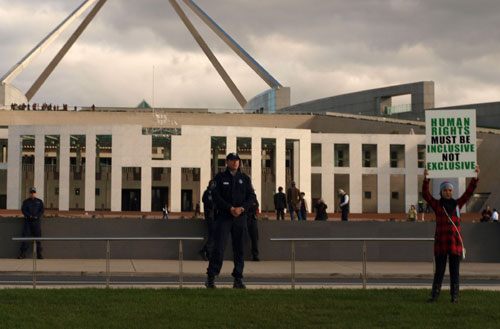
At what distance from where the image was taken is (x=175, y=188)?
54906 millimetres

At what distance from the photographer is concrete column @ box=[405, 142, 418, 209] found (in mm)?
→ 62312

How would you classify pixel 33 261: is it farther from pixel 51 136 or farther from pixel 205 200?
pixel 51 136

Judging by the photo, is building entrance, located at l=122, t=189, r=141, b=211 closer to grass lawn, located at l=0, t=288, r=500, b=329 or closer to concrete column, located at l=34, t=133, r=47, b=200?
concrete column, located at l=34, t=133, r=47, b=200

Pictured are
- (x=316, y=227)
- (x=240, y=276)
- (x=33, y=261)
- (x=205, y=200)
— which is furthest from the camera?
(x=316, y=227)

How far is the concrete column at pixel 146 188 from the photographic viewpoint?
179 ft

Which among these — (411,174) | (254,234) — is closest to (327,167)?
(411,174)

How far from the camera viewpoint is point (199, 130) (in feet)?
184

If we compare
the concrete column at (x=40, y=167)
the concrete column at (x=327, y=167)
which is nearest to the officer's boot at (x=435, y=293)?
the concrete column at (x=40, y=167)

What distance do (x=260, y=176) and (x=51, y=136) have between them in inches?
653

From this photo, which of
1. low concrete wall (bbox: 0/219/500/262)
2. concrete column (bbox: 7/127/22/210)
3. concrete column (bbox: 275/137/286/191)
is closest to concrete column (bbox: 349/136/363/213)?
concrete column (bbox: 275/137/286/191)

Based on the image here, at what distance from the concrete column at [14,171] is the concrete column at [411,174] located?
3097cm

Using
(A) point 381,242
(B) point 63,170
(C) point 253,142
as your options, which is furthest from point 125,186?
(A) point 381,242

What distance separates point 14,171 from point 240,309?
5254 centimetres

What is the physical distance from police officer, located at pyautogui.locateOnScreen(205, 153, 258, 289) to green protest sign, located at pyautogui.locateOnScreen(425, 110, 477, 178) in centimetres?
696
